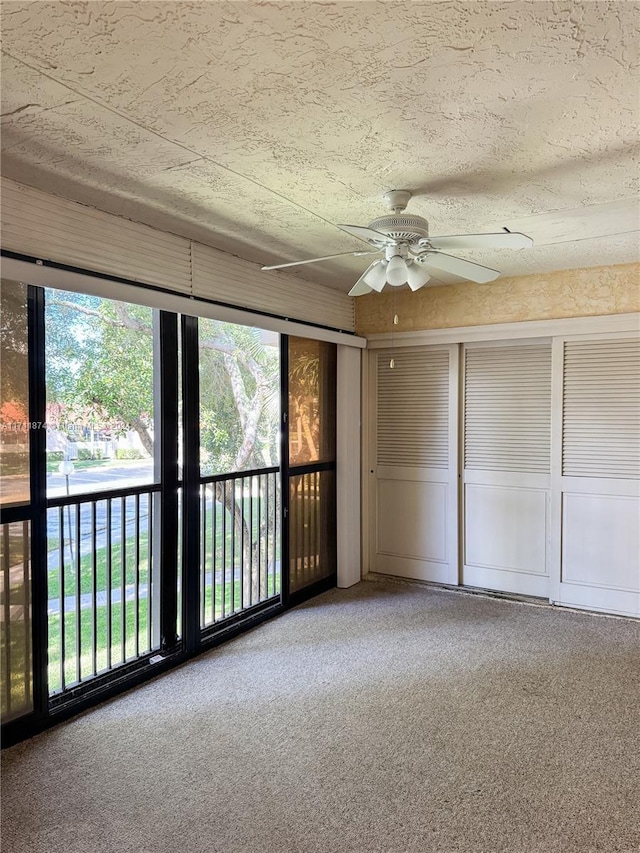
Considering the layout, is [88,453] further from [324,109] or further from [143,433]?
[324,109]

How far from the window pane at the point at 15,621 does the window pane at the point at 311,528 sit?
202cm

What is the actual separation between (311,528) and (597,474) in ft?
7.28

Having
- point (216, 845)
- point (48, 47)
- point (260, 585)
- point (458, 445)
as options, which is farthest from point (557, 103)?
point (260, 585)

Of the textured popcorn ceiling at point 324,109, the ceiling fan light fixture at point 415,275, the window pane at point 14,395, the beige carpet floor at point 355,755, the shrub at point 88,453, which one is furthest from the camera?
the shrub at point 88,453

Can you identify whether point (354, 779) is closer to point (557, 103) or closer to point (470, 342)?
point (557, 103)

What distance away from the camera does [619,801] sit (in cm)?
209

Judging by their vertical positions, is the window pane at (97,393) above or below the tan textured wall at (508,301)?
below

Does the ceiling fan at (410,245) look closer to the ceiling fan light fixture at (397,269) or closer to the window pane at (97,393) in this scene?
the ceiling fan light fixture at (397,269)

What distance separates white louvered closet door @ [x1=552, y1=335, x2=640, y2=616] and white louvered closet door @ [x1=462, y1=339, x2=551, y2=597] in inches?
5.1

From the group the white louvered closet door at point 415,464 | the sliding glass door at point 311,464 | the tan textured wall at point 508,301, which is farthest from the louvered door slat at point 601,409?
the sliding glass door at point 311,464

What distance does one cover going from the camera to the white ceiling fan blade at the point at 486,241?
6.97ft

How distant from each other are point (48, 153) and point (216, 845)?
2.61m

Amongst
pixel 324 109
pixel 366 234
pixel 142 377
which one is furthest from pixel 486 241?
pixel 142 377

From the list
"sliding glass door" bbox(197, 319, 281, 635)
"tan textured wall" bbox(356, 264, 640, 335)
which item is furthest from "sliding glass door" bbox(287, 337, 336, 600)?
"tan textured wall" bbox(356, 264, 640, 335)
